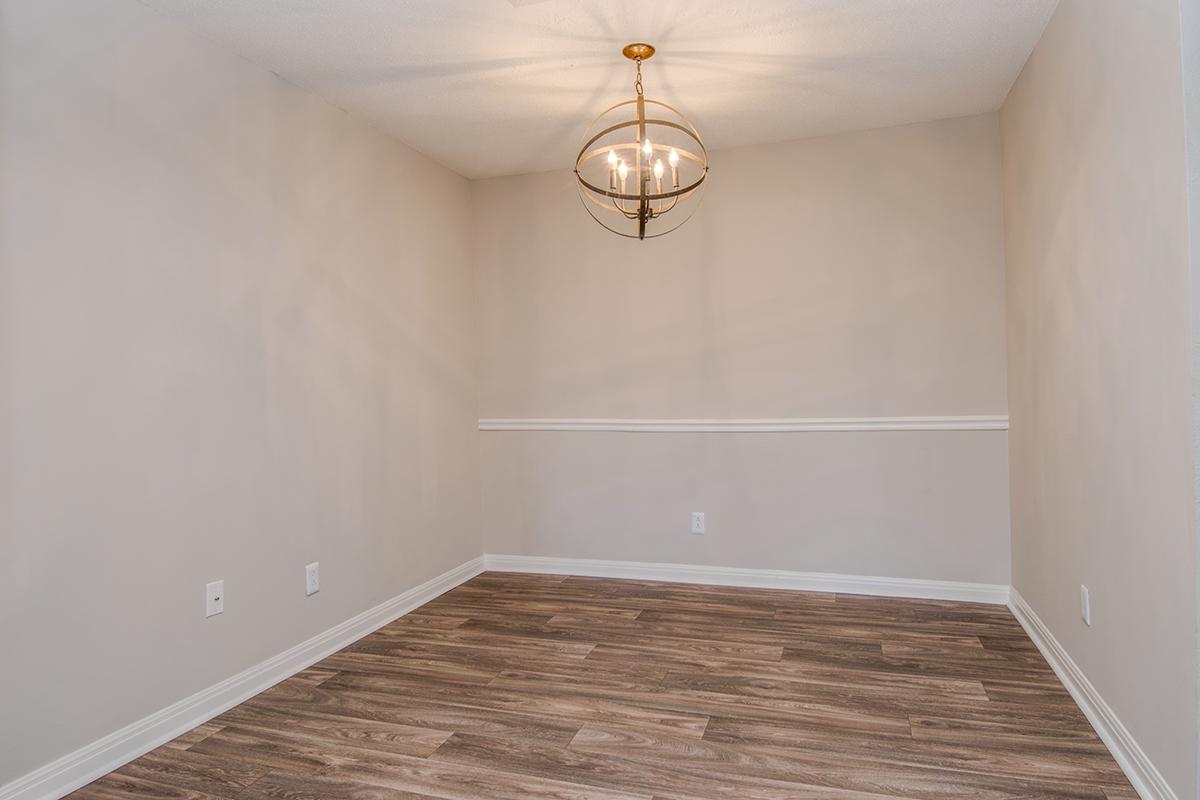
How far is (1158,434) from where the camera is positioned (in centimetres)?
187

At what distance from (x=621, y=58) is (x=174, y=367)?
190 centimetres

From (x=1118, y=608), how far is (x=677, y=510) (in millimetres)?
2269

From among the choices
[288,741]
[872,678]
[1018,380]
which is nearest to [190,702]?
[288,741]

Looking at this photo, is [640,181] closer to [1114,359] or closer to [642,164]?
[642,164]

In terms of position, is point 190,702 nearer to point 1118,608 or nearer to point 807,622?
point 807,622

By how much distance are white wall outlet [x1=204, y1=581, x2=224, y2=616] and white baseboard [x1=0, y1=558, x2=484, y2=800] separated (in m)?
0.25

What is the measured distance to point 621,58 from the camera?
295 centimetres

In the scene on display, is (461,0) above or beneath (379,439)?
above

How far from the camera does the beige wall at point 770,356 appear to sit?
12.2 ft

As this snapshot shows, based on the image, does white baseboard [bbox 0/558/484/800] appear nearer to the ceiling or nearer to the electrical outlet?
the electrical outlet

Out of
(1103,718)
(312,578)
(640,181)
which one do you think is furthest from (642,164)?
(1103,718)

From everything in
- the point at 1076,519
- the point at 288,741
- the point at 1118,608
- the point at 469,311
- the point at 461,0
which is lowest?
the point at 288,741

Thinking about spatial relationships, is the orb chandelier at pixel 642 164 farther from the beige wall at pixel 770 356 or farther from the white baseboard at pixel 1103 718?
the white baseboard at pixel 1103 718

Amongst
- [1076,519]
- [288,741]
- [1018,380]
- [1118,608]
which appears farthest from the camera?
[1018,380]
